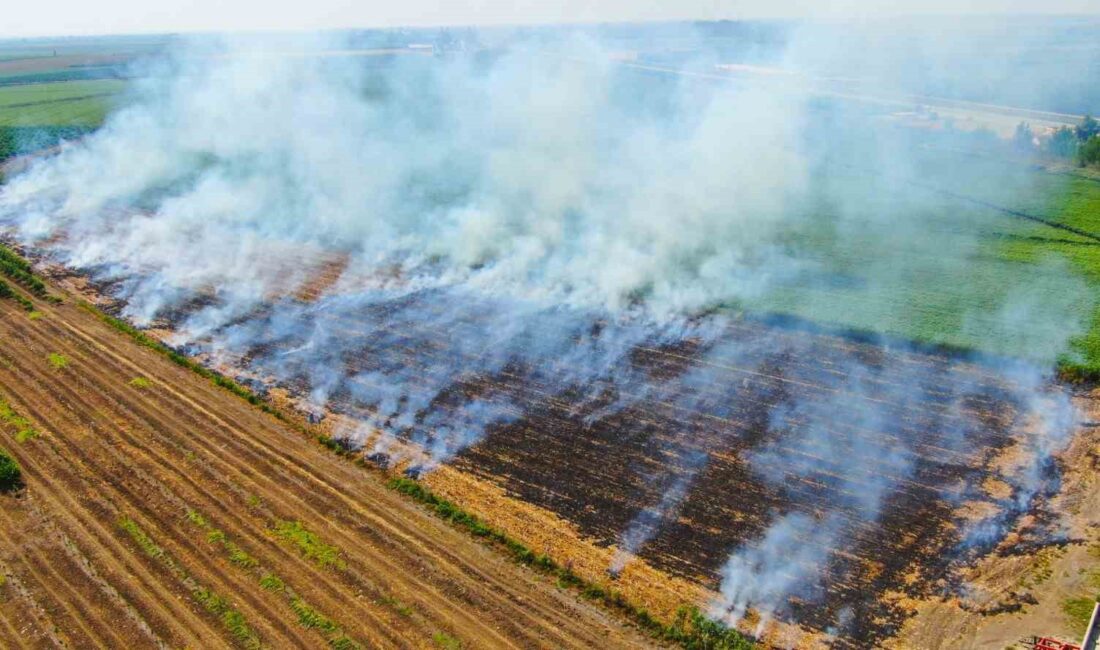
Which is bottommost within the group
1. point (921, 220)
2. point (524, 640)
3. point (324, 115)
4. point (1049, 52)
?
point (524, 640)

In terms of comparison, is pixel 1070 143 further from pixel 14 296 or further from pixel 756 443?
pixel 14 296

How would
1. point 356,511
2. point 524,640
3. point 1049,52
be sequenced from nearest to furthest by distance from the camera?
point 524,640 < point 356,511 < point 1049,52

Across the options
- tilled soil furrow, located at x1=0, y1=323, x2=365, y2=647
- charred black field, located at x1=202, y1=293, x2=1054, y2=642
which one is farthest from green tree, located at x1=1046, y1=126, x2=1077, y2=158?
tilled soil furrow, located at x1=0, y1=323, x2=365, y2=647

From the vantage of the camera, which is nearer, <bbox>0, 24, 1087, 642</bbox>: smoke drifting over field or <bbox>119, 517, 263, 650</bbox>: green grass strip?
<bbox>119, 517, 263, 650</bbox>: green grass strip

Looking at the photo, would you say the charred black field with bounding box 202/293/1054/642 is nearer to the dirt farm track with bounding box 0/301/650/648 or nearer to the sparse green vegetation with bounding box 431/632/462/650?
the dirt farm track with bounding box 0/301/650/648

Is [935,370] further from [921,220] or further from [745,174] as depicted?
[745,174]

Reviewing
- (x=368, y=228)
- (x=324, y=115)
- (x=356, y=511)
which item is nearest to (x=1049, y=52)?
(x=324, y=115)

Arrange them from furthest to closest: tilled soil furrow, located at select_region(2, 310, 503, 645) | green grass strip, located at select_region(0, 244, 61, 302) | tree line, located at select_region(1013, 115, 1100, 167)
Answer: tree line, located at select_region(1013, 115, 1100, 167) → green grass strip, located at select_region(0, 244, 61, 302) → tilled soil furrow, located at select_region(2, 310, 503, 645)
